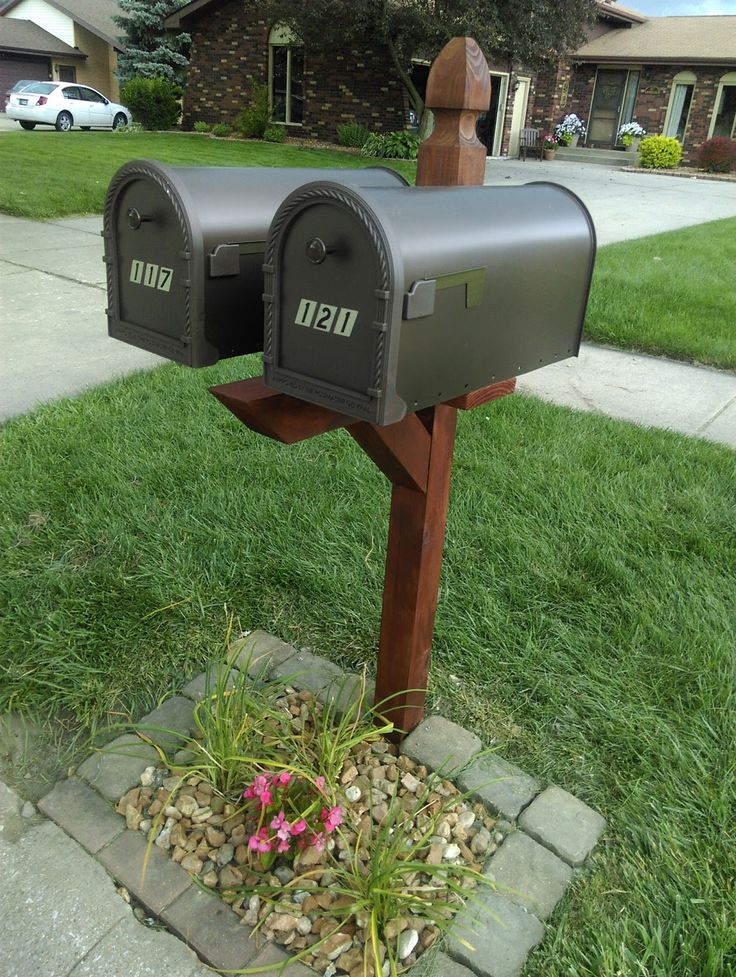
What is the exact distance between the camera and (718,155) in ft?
75.6

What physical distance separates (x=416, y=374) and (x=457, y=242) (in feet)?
0.74

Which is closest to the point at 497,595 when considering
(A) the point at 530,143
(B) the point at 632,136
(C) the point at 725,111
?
(A) the point at 530,143

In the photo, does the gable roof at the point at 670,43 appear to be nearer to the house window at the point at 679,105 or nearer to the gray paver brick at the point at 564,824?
the house window at the point at 679,105

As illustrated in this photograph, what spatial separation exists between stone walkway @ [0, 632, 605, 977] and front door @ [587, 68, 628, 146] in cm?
2994

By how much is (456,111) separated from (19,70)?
40.7 meters

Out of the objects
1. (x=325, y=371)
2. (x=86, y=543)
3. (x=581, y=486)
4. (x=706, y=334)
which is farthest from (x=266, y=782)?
(x=706, y=334)

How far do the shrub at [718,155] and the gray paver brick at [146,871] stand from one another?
84.0ft

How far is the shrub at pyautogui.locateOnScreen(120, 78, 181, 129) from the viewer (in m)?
23.1

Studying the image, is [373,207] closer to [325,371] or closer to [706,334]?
[325,371]

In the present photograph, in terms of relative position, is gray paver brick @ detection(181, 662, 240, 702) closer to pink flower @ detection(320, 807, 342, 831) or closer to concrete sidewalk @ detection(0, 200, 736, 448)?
pink flower @ detection(320, 807, 342, 831)

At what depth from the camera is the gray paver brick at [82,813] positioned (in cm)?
191

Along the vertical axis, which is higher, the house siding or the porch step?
the house siding

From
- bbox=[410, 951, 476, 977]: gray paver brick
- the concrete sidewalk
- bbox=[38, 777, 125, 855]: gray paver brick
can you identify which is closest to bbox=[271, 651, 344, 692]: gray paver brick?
A: bbox=[38, 777, 125, 855]: gray paver brick

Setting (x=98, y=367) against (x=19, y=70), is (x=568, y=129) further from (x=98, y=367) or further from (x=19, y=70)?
(x=98, y=367)
